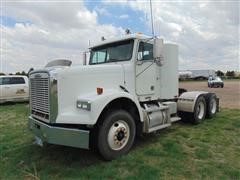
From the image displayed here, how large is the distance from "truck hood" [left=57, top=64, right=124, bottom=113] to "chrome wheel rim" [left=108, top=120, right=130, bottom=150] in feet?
2.67

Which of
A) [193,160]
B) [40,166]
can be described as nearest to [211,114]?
[193,160]

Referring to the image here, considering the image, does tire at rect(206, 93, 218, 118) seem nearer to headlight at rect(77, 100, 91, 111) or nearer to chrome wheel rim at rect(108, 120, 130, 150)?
chrome wheel rim at rect(108, 120, 130, 150)

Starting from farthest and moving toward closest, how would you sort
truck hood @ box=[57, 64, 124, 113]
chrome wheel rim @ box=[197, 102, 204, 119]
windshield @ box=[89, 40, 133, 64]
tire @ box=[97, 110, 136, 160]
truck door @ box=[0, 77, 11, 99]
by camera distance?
truck door @ box=[0, 77, 11, 99]
chrome wheel rim @ box=[197, 102, 204, 119]
windshield @ box=[89, 40, 133, 64]
tire @ box=[97, 110, 136, 160]
truck hood @ box=[57, 64, 124, 113]

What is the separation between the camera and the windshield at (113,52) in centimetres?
561

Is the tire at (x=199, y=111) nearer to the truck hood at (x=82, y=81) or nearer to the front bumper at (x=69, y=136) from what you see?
the truck hood at (x=82, y=81)

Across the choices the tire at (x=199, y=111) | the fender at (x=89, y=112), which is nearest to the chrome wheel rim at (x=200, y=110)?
the tire at (x=199, y=111)

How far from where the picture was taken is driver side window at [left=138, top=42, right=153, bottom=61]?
5.64 metres

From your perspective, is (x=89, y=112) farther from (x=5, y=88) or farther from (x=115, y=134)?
(x=5, y=88)

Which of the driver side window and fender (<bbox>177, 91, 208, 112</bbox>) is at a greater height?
the driver side window

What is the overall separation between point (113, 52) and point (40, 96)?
2.20 metres

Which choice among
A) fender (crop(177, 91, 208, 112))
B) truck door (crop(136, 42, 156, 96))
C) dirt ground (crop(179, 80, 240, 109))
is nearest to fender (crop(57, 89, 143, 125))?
truck door (crop(136, 42, 156, 96))

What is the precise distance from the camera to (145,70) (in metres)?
5.85

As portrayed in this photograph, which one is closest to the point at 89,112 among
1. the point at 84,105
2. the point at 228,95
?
the point at 84,105

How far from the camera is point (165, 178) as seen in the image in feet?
12.6
